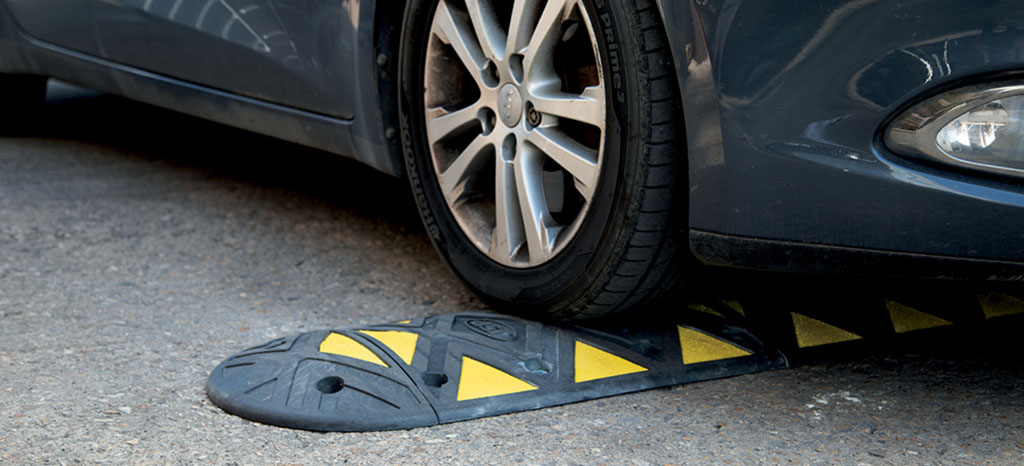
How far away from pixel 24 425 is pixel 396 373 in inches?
25.0

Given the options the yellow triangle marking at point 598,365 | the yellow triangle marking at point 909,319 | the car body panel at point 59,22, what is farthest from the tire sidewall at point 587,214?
the car body panel at point 59,22

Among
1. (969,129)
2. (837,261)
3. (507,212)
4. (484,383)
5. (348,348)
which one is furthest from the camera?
(507,212)

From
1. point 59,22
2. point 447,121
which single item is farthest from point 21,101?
point 447,121

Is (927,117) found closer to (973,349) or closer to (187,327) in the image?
(973,349)

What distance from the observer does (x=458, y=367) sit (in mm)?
1953

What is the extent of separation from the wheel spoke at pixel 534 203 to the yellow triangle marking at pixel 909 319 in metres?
0.76

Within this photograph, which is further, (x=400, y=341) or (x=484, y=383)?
(x=400, y=341)

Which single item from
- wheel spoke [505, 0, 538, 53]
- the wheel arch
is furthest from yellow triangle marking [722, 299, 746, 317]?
wheel spoke [505, 0, 538, 53]

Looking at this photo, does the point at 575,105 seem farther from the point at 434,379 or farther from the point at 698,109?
the point at 434,379

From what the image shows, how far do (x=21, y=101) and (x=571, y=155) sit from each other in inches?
117

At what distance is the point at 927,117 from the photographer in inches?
60.2

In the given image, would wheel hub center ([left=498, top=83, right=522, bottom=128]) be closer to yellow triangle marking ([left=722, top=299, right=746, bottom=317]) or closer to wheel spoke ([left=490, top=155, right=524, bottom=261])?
wheel spoke ([left=490, top=155, right=524, bottom=261])

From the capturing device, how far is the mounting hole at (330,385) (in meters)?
1.85

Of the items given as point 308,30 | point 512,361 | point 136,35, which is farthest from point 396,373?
point 136,35
